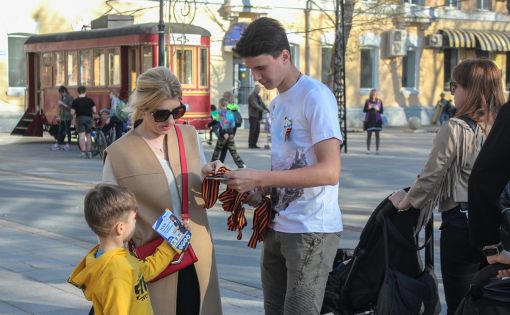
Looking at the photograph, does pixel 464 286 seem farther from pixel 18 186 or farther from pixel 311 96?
pixel 18 186

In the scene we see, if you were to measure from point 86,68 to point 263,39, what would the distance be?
24391mm

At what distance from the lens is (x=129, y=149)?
4039 mm

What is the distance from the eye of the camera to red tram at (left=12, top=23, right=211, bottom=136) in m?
26.2

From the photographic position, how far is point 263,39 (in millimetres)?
3928

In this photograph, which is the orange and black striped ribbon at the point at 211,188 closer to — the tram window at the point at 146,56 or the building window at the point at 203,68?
the tram window at the point at 146,56

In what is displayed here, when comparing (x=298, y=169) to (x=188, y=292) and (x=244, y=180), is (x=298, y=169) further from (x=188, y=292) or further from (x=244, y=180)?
(x=188, y=292)

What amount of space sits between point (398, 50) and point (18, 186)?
25934 mm

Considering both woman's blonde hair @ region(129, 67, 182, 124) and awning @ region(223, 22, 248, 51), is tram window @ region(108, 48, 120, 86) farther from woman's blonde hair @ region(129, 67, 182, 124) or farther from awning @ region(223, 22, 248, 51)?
woman's blonde hair @ region(129, 67, 182, 124)

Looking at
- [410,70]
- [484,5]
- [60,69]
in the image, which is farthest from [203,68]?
[484,5]

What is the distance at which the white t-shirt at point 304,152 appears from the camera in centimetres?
397

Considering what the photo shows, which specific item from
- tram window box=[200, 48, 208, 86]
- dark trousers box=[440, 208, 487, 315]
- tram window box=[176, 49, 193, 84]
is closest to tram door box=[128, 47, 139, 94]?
tram window box=[176, 49, 193, 84]

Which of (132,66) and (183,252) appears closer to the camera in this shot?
(183,252)

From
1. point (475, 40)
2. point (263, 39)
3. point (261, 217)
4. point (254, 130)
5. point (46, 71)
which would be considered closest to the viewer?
point (263, 39)

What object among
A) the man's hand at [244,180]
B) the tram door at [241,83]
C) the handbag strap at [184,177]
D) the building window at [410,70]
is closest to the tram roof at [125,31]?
the tram door at [241,83]
